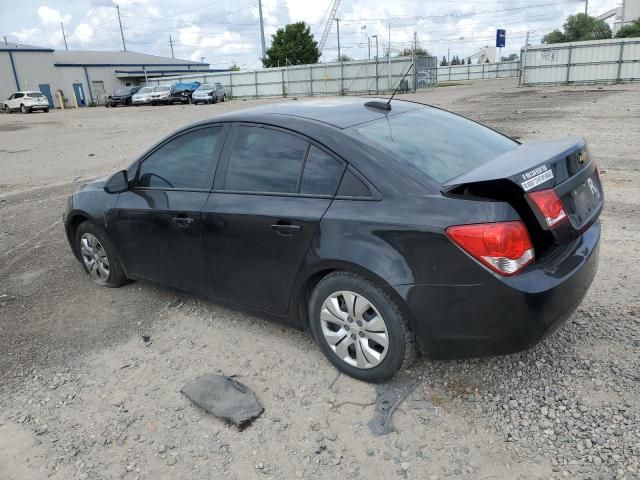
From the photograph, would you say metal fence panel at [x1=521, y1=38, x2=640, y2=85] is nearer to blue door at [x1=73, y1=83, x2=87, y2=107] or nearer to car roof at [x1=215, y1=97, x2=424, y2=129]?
car roof at [x1=215, y1=97, x2=424, y2=129]

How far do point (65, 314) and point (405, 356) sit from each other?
2.96m

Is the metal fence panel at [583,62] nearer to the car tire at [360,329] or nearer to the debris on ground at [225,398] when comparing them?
the car tire at [360,329]

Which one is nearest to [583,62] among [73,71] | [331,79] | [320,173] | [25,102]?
[331,79]

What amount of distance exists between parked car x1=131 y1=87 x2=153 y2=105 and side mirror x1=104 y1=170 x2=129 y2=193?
1609 inches

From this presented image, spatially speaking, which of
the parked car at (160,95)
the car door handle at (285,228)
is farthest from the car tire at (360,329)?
the parked car at (160,95)

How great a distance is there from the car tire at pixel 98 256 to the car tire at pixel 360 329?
86.9 inches

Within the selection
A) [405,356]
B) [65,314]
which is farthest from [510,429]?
[65,314]

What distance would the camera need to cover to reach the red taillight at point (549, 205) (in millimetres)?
2590

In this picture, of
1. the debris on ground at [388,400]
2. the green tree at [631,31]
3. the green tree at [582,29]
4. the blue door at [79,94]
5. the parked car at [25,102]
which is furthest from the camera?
the green tree at [582,29]

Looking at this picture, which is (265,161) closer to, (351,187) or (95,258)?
(351,187)

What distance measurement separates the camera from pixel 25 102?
3981 cm

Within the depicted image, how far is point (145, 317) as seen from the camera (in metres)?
4.22

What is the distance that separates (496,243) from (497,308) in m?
0.32

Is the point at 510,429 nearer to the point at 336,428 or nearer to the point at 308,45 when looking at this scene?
the point at 336,428
